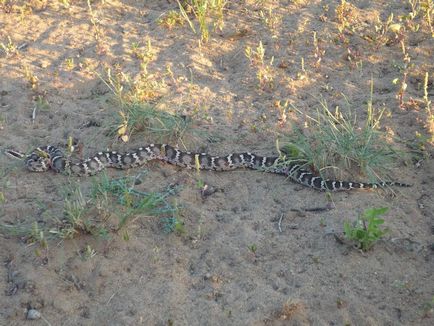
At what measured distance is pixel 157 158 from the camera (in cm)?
761

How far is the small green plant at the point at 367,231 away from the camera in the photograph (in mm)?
5562

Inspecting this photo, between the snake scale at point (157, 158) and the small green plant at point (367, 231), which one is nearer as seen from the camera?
the small green plant at point (367, 231)

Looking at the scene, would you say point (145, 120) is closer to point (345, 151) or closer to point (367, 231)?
point (345, 151)

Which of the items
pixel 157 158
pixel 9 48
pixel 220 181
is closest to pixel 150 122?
pixel 157 158

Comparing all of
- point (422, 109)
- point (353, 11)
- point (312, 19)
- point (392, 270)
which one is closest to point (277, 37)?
point (312, 19)

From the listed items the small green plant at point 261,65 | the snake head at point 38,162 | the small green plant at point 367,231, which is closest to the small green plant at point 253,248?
the small green plant at point 367,231

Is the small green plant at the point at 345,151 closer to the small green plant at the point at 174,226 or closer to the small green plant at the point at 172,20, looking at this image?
the small green plant at the point at 174,226

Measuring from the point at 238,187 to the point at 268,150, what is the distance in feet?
3.06

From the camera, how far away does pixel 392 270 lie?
5.58 meters

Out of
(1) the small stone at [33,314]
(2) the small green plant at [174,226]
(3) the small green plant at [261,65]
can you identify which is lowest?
(1) the small stone at [33,314]

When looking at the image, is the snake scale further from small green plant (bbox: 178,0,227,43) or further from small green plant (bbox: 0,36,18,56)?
small green plant (bbox: 178,0,227,43)

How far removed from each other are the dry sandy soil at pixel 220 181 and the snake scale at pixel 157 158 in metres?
0.13

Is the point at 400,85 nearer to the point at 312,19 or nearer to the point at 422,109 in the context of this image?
the point at 422,109

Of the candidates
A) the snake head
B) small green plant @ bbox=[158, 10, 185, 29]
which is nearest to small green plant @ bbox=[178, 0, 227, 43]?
small green plant @ bbox=[158, 10, 185, 29]
